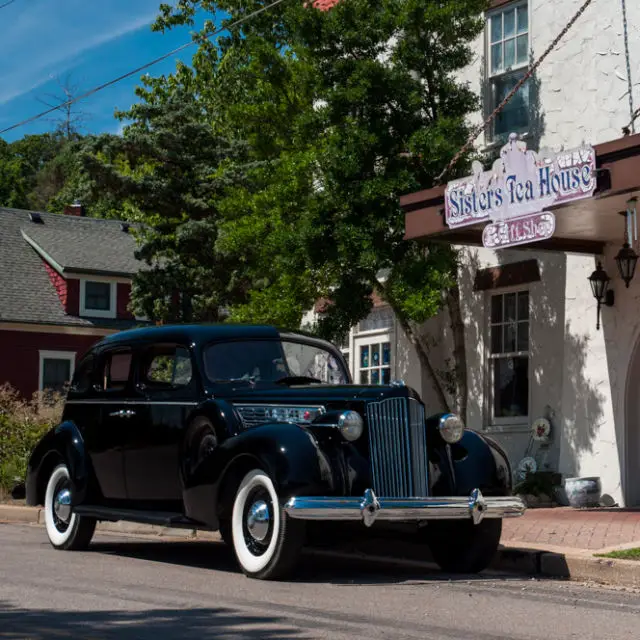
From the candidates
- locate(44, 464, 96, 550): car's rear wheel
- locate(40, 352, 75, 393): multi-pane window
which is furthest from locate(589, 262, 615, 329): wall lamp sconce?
locate(40, 352, 75, 393): multi-pane window

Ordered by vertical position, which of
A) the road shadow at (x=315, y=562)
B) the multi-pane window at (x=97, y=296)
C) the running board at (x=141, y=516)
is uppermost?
the multi-pane window at (x=97, y=296)

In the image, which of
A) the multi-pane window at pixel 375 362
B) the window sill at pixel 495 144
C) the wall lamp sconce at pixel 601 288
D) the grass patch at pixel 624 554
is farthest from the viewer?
the multi-pane window at pixel 375 362

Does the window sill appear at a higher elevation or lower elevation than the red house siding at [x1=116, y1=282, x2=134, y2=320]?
lower

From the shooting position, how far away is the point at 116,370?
11.4m

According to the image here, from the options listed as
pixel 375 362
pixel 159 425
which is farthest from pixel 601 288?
pixel 159 425

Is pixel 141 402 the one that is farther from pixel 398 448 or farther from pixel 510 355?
pixel 510 355

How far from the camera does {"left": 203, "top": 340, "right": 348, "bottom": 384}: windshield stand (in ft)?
34.1

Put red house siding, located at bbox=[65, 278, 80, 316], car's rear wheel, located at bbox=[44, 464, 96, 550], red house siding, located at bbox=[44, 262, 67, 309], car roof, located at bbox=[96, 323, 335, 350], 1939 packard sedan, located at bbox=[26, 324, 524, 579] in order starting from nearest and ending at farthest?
1. 1939 packard sedan, located at bbox=[26, 324, 524, 579]
2. car roof, located at bbox=[96, 323, 335, 350]
3. car's rear wheel, located at bbox=[44, 464, 96, 550]
4. red house siding, located at bbox=[65, 278, 80, 316]
5. red house siding, located at bbox=[44, 262, 67, 309]


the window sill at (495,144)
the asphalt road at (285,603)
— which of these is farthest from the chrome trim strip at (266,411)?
the window sill at (495,144)

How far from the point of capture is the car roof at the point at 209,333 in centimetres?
1060

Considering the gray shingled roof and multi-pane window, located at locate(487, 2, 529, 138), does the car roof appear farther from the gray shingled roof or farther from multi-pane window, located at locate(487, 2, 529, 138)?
the gray shingled roof

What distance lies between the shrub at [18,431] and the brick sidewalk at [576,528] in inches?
280

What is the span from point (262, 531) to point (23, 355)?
1210 inches

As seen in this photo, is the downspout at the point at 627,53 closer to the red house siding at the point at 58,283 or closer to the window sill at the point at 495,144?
the window sill at the point at 495,144
